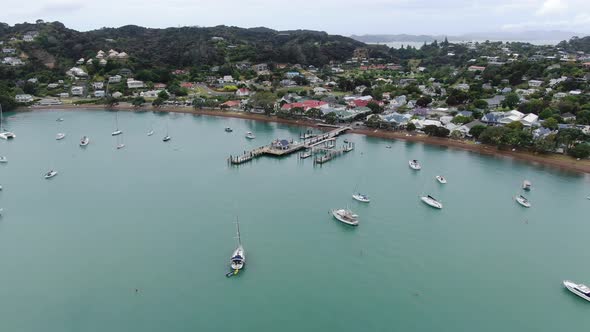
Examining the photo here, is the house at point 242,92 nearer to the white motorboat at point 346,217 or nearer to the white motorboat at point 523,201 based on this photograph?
the white motorboat at point 346,217

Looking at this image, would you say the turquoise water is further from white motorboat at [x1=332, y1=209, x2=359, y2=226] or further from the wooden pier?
the wooden pier

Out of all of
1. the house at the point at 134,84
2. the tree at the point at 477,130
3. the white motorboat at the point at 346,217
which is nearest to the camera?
the white motorboat at the point at 346,217

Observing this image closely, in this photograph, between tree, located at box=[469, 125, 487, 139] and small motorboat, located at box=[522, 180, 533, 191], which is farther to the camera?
tree, located at box=[469, 125, 487, 139]

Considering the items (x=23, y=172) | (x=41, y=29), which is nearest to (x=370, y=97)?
(x=23, y=172)

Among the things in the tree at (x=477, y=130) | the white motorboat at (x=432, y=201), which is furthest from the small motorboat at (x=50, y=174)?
the tree at (x=477, y=130)

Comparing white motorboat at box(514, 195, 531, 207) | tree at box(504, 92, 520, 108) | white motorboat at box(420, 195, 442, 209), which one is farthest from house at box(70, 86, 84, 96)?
white motorboat at box(514, 195, 531, 207)

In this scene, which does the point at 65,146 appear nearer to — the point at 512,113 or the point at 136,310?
the point at 136,310
